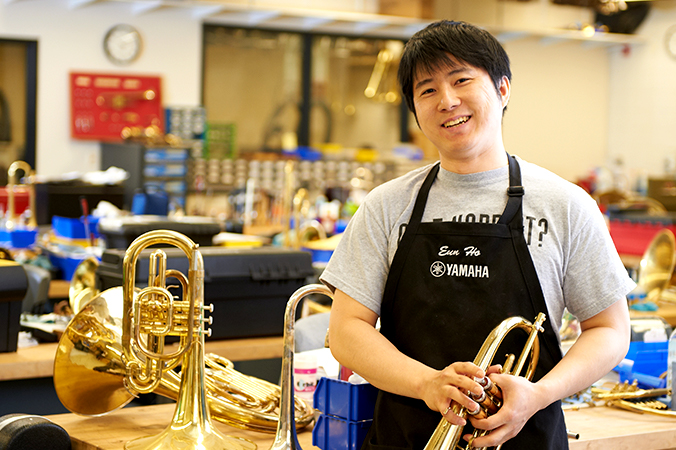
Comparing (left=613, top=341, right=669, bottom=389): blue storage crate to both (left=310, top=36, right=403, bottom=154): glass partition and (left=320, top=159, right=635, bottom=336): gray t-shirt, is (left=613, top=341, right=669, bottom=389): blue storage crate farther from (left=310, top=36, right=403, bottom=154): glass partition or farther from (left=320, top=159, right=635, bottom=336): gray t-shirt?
(left=310, top=36, right=403, bottom=154): glass partition

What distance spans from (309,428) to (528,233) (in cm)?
75

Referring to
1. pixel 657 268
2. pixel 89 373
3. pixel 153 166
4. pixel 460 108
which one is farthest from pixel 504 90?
pixel 153 166

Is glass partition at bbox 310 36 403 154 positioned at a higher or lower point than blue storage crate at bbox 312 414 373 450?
higher

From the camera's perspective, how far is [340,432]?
159cm

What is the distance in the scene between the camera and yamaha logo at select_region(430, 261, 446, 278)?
142cm

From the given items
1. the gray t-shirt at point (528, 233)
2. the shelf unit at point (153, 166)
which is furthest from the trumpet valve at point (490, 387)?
the shelf unit at point (153, 166)

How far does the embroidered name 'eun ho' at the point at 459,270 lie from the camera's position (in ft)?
4.60

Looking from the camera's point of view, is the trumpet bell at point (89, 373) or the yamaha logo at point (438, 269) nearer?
the yamaha logo at point (438, 269)

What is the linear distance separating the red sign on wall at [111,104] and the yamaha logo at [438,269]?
7358mm

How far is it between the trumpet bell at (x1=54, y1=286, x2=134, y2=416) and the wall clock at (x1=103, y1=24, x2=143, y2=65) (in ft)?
23.0

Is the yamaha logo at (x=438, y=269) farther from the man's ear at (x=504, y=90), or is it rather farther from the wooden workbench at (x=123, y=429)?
the wooden workbench at (x=123, y=429)

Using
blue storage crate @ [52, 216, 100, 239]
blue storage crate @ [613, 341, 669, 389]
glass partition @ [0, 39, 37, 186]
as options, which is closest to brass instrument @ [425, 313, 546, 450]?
blue storage crate @ [613, 341, 669, 389]

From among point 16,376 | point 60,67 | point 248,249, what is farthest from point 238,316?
point 60,67

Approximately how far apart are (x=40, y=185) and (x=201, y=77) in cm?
379
